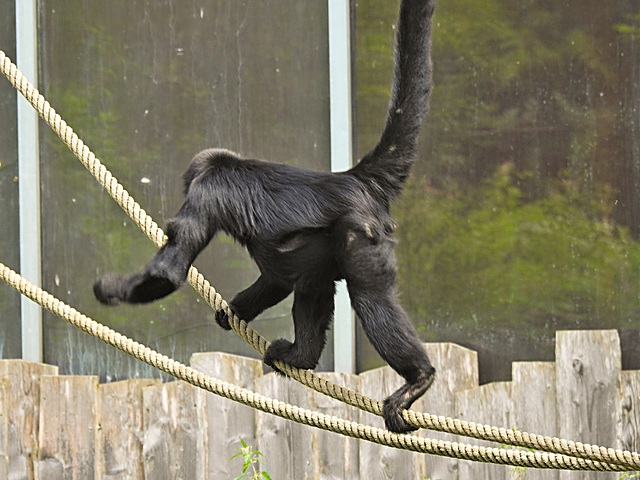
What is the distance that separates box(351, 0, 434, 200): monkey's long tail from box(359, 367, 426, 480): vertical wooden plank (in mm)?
1695

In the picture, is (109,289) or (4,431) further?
(4,431)

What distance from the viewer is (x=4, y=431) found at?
5441 mm

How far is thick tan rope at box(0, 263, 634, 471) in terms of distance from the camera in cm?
319

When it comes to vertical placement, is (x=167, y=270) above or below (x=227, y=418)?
above

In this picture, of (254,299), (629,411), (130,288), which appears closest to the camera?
(130,288)

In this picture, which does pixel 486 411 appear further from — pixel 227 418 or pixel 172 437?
pixel 172 437

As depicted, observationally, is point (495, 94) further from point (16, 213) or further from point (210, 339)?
point (16, 213)

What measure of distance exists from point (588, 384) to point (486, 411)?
0.61m

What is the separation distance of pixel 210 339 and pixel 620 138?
10.1 feet

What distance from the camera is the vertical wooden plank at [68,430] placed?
213 inches

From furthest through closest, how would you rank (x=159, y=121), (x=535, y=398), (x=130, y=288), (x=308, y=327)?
(x=159, y=121) → (x=535, y=398) → (x=308, y=327) → (x=130, y=288)

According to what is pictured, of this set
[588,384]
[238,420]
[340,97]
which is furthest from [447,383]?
[340,97]

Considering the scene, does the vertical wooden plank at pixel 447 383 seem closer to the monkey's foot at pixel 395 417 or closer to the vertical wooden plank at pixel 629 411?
the vertical wooden plank at pixel 629 411

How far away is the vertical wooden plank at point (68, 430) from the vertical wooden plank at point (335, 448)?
4.86 feet
